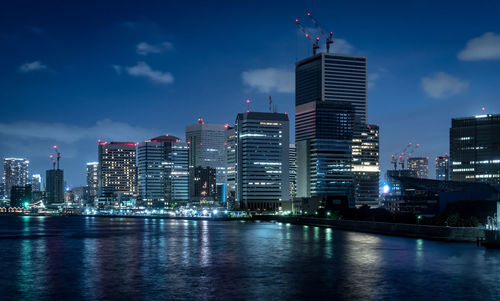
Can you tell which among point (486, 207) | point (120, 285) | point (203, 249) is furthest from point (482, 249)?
point (486, 207)

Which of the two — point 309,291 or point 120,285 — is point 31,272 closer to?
point 120,285

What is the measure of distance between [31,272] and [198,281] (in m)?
21.3

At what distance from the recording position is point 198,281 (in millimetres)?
57156

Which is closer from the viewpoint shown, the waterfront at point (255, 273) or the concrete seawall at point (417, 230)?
the waterfront at point (255, 273)

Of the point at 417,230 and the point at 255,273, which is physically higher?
the point at 255,273

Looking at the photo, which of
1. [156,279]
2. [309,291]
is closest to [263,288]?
[309,291]

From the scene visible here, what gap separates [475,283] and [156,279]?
31.6 meters

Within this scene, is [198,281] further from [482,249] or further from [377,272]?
[482,249]

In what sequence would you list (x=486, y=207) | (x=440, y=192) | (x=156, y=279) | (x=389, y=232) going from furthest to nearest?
(x=440, y=192) → (x=486, y=207) → (x=389, y=232) → (x=156, y=279)

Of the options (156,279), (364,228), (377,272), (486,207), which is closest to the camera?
(156,279)

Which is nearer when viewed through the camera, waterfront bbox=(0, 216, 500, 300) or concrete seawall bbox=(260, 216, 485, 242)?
waterfront bbox=(0, 216, 500, 300)

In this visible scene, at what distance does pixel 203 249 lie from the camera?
95750 mm

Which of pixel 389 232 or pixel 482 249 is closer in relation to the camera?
pixel 482 249

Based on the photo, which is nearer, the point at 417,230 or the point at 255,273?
the point at 255,273
